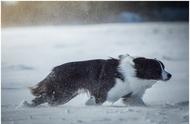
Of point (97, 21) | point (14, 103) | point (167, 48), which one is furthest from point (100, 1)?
point (14, 103)

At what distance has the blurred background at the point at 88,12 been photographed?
256 cm

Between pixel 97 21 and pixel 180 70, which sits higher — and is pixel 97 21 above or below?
above

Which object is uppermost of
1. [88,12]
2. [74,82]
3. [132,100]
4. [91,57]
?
[88,12]

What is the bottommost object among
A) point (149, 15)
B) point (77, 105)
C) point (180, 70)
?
point (77, 105)

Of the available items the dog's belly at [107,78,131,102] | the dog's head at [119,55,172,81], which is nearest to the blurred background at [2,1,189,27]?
the dog's head at [119,55,172,81]

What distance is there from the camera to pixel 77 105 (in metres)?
2.58

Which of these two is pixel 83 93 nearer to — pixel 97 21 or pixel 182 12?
pixel 97 21

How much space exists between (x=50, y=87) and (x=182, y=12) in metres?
0.90

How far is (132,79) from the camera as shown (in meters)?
2.62

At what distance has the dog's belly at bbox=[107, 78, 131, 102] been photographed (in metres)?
2.60

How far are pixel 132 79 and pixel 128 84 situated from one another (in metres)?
0.04

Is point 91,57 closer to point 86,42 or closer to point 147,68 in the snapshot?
point 86,42

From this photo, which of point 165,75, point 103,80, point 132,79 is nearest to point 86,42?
point 103,80

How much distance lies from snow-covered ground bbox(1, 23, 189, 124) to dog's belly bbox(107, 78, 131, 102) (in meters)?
0.04
